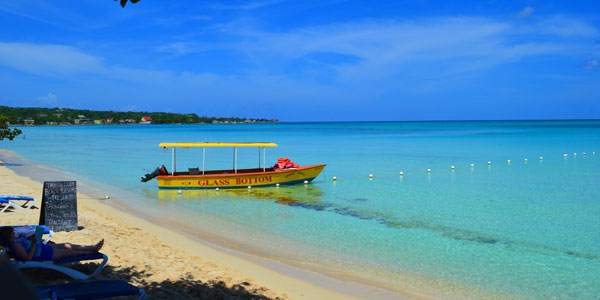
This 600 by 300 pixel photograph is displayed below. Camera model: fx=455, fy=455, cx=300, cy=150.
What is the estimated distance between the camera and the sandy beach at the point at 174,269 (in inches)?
254

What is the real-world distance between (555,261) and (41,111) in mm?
214597

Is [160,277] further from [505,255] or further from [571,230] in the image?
[571,230]

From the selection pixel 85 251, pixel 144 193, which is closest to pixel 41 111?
pixel 144 193

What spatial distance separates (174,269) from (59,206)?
3.14 metres

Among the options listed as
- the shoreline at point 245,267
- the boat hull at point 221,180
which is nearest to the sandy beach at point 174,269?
the shoreline at point 245,267

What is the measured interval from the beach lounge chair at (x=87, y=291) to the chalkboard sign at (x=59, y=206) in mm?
4081

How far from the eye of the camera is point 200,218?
13297 mm

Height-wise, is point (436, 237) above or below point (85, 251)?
below

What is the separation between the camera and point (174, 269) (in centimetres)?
747

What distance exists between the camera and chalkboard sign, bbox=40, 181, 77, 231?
8.67 meters

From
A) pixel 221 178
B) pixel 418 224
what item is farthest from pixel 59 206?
pixel 221 178

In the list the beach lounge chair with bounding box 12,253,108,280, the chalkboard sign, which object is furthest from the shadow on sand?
the chalkboard sign

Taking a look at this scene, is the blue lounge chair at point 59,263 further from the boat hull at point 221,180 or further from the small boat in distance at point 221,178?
the boat hull at point 221,180

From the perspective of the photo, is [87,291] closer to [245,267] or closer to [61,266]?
[61,266]
